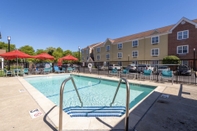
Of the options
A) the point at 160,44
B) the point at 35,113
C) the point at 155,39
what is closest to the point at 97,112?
the point at 35,113

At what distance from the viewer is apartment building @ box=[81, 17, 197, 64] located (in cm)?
1811

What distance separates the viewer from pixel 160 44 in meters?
21.6

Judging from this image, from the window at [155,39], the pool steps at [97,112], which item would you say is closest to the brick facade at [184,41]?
the window at [155,39]

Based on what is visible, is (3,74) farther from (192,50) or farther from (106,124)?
(192,50)

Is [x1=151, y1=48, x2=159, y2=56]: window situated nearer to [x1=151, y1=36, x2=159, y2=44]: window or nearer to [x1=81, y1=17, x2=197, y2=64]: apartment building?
[x1=81, y1=17, x2=197, y2=64]: apartment building

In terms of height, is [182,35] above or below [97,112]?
above

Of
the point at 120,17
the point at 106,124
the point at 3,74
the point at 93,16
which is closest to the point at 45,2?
the point at 93,16

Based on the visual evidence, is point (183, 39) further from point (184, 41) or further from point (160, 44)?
point (160, 44)

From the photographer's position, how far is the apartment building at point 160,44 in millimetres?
18109

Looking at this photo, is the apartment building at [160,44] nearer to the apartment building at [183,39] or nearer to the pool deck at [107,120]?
the apartment building at [183,39]

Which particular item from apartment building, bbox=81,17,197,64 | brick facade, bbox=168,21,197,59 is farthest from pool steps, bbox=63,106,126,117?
brick facade, bbox=168,21,197,59

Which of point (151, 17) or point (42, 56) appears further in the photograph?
point (151, 17)

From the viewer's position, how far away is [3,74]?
11.3 m

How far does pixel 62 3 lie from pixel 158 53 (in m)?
21.0
